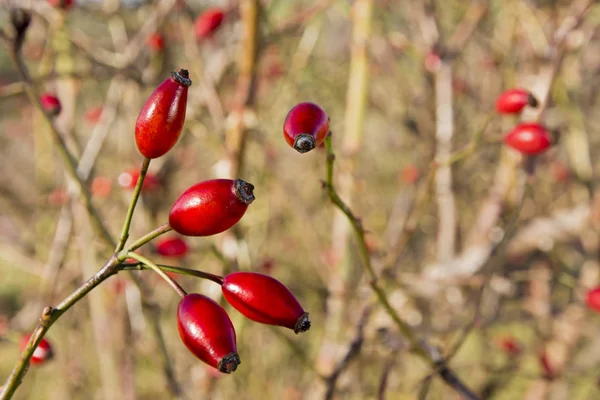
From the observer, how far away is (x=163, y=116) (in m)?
0.70

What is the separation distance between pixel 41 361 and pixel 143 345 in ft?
4.74

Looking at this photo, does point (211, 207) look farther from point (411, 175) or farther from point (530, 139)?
point (411, 175)

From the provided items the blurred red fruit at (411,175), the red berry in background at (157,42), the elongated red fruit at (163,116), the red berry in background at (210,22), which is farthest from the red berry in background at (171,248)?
the blurred red fruit at (411,175)

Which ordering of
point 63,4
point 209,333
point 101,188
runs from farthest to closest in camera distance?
point 101,188 → point 63,4 → point 209,333

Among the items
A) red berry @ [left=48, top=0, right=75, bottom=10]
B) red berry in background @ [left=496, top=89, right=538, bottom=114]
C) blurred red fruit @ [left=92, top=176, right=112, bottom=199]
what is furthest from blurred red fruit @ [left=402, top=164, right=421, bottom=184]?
red berry @ [left=48, top=0, right=75, bottom=10]

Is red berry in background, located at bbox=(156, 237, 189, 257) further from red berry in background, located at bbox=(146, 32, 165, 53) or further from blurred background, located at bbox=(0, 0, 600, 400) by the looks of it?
red berry in background, located at bbox=(146, 32, 165, 53)

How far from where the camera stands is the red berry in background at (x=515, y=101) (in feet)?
4.10

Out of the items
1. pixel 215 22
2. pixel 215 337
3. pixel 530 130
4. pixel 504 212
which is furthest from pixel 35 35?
pixel 215 337

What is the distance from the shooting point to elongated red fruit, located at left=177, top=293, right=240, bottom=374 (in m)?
0.66

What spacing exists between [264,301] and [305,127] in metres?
0.23

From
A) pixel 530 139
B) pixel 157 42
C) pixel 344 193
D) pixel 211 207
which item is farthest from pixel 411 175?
pixel 211 207

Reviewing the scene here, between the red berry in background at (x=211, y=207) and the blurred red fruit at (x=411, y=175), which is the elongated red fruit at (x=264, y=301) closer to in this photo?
the red berry in background at (x=211, y=207)

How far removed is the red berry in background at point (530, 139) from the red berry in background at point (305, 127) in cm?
62

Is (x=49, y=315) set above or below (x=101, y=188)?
below
